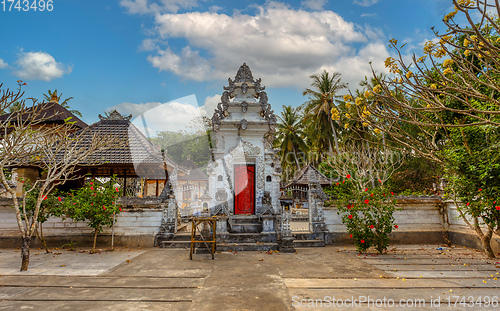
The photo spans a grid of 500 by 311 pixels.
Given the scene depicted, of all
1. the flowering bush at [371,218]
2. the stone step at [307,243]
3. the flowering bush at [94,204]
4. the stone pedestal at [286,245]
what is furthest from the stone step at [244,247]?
the flowering bush at [94,204]

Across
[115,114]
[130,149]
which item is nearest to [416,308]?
[130,149]

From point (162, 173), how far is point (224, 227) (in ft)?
21.7

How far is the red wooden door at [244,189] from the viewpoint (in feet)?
41.1

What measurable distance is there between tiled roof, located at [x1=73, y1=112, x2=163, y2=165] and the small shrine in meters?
2.98

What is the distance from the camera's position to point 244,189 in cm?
1266

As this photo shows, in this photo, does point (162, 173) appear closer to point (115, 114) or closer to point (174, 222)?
point (115, 114)

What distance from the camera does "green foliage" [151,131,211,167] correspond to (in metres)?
33.7

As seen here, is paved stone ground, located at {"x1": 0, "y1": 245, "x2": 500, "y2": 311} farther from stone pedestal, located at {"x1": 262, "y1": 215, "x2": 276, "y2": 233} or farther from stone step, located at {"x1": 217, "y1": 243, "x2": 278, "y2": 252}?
stone pedestal, located at {"x1": 262, "y1": 215, "x2": 276, "y2": 233}

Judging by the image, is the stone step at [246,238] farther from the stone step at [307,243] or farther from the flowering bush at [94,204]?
the flowering bush at [94,204]

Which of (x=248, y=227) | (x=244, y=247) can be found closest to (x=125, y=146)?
(x=248, y=227)

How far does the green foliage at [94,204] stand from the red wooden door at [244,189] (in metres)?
4.89

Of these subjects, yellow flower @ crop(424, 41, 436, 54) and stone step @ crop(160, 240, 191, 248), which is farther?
stone step @ crop(160, 240, 191, 248)

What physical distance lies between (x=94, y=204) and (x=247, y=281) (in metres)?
6.04

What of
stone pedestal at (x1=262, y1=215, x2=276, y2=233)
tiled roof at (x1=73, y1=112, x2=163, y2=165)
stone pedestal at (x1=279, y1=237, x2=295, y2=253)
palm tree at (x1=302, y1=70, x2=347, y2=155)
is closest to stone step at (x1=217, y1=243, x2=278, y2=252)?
stone pedestal at (x1=279, y1=237, x2=295, y2=253)
